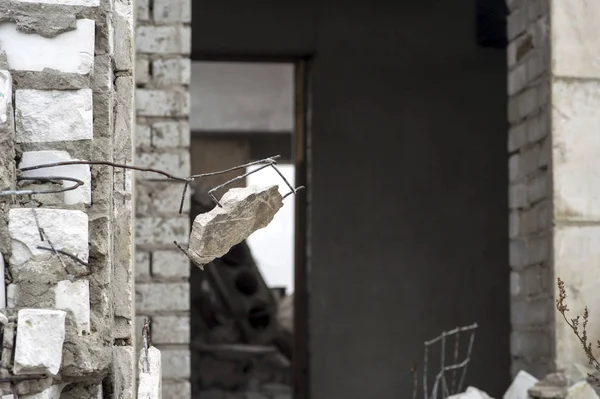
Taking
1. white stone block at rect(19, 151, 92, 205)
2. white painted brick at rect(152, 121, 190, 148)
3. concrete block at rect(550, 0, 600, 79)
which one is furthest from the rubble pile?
white stone block at rect(19, 151, 92, 205)

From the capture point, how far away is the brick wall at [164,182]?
4.89 meters

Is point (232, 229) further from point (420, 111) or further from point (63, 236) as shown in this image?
point (420, 111)

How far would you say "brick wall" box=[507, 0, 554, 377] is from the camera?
14.8 feet

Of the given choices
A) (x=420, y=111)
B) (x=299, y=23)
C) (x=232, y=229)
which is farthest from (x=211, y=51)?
(x=232, y=229)

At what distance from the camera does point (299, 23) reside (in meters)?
6.61

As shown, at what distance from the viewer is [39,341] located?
2.17 metres

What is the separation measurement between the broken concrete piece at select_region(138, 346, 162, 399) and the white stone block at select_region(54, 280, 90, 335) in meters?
0.30

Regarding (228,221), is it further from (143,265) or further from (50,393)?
(143,265)

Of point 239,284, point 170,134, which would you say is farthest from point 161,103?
point 239,284

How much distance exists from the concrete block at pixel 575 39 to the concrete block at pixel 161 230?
1.76 m

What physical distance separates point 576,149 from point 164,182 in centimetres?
180

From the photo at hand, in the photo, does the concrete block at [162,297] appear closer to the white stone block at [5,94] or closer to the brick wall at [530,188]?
the brick wall at [530,188]

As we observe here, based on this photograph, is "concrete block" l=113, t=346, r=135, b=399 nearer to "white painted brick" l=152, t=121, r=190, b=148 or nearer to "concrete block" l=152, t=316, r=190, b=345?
"concrete block" l=152, t=316, r=190, b=345

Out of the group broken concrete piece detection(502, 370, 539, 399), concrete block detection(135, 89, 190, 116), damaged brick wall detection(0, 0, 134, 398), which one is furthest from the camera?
concrete block detection(135, 89, 190, 116)
